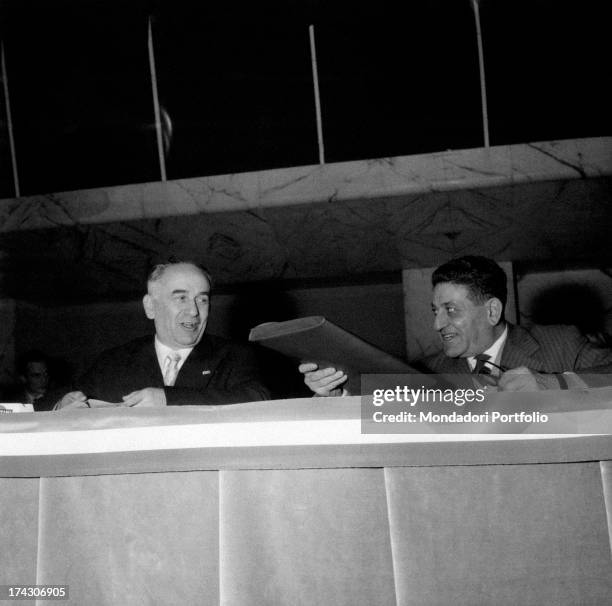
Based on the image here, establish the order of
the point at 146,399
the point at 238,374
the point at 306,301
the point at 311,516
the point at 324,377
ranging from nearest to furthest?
the point at 311,516
the point at 146,399
the point at 324,377
the point at 238,374
the point at 306,301

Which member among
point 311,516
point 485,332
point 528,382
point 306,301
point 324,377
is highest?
point 306,301

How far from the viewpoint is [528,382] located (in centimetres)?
138

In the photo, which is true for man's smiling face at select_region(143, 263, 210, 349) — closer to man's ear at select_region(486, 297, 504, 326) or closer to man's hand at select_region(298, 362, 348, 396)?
man's hand at select_region(298, 362, 348, 396)

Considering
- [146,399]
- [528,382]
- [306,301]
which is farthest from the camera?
[306,301]

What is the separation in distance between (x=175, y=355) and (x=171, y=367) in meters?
0.05

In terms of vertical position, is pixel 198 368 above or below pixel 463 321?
below

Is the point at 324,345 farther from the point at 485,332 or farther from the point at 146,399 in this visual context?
the point at 485,332

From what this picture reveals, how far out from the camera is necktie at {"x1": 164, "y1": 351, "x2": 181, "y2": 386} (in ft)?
8.02

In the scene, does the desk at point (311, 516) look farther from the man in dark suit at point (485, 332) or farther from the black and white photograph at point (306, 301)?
the man in dark suit at point (485, 332)

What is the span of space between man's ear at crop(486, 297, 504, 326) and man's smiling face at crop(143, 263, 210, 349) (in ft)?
3.43

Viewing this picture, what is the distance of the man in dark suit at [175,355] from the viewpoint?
A: 2.39m

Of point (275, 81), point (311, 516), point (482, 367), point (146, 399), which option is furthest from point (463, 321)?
point (275, 81)

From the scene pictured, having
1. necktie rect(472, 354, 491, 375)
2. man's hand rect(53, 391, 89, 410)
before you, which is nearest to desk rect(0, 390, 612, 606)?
man's hand rect(53, 391, 89, 410)

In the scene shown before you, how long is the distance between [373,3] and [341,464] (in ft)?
Answer: 15.2
